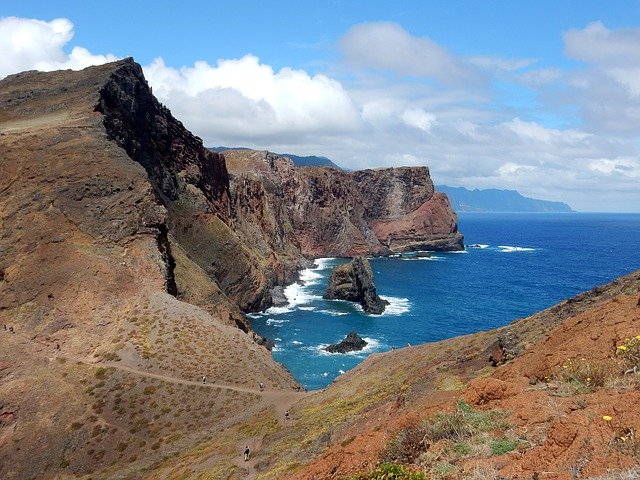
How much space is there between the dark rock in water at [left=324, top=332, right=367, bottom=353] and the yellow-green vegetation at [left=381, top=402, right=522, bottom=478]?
219 ft

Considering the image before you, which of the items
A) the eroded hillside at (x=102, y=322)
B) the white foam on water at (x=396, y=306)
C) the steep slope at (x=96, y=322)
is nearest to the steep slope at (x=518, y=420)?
the eroded hillside at (x=102, y=322)

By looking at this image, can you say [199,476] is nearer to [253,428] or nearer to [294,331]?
[253,428]

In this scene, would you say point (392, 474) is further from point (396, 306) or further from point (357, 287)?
point (396, 306)

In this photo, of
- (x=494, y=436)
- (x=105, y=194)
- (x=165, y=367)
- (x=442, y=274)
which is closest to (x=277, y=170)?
(x=442, y=274)

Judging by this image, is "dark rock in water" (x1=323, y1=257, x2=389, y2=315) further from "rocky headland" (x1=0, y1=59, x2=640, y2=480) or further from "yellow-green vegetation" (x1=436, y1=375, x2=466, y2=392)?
"yellow-green vegetation" (x1=436, y1=375, x2=466, y2=392)

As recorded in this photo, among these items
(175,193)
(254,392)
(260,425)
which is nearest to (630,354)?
(260,425)

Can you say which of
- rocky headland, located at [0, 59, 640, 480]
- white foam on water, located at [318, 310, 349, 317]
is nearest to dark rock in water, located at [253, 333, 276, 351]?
rocky headland, located at [0, 59, 640, 480]

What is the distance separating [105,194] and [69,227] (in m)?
6.94

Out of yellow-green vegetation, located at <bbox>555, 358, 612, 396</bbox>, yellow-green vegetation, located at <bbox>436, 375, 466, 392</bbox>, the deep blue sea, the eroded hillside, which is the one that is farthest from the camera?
the deep blue sea

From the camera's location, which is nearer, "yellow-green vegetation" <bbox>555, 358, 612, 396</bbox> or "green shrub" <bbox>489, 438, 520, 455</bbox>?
"green shrub" <bbox>489, 438, 520, 455</bbox>

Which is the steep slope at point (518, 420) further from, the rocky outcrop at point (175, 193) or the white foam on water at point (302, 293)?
the white foam on water at point (302, 293)

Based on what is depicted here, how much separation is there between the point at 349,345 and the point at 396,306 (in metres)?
34.3

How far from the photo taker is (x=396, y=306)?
113 m

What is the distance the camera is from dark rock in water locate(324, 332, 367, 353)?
80.9 metres
